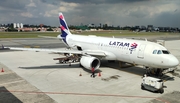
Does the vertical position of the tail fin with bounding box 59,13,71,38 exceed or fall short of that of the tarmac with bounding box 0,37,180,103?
it exceeds it

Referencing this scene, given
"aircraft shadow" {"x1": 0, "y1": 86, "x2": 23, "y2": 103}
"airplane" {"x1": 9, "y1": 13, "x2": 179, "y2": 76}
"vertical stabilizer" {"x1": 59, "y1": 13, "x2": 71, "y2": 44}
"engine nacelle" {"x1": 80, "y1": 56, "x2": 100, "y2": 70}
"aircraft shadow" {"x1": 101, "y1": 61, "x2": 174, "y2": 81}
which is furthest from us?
"vertical stabilizer" {"x1": 59, "y1": 13, "x2": 71, "y2": 44}

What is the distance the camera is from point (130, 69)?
21.5 meters

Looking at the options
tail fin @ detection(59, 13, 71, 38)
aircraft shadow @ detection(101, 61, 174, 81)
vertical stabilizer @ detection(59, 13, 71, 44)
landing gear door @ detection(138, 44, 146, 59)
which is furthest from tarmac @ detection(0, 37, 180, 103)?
tail fin @ detection(59, 13, 71, 38)

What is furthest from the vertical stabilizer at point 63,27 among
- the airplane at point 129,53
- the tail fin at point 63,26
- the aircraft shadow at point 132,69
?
the aircraft shadow at point 132,69

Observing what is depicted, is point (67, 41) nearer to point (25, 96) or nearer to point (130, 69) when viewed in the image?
point (130, 69)

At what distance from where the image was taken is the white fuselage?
15.9m

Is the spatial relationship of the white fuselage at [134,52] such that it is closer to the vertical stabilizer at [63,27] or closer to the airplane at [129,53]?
the airplane at [129,53]

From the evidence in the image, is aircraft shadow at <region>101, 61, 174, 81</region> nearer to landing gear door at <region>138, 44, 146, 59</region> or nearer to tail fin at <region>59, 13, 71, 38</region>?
landing gear door at <region>138, 44, 146, 59</region>

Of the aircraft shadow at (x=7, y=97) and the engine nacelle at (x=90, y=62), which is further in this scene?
the engine nacelle at (x=90, y=62)

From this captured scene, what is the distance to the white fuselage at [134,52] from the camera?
15938 millimetres

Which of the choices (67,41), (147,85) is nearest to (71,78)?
(147,85)

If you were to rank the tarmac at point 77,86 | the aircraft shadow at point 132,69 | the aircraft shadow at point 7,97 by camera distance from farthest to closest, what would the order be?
the aircraft shadow at point 132,69 → the tarmac at point 77,86 → the aircraft shadow at point 7,97

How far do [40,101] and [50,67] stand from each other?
1039 centimetres

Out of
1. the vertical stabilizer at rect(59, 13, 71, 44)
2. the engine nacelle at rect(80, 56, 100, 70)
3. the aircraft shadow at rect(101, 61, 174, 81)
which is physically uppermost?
the vertical stabilizer at rect(59, 13, 71, 44)
